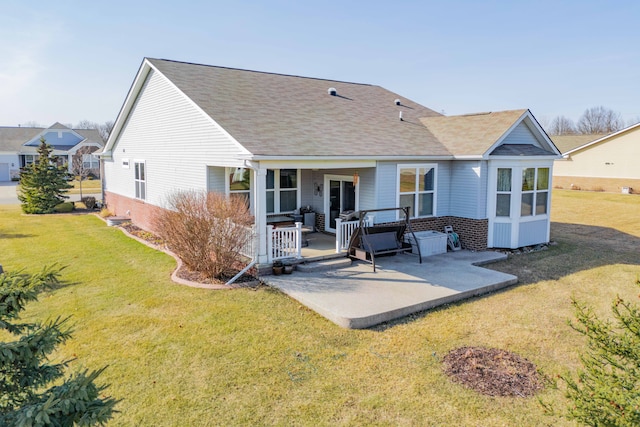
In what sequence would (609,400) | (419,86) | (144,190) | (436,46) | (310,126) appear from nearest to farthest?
(609,400)
(310,126)
(144,190)
(436,46)
(419,86)

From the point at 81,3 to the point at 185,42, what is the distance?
701cm

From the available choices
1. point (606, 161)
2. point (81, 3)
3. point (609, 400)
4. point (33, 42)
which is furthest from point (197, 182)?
point (606, 161)

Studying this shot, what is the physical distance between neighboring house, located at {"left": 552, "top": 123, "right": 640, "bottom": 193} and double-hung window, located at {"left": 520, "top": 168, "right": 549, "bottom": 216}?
2516 cm

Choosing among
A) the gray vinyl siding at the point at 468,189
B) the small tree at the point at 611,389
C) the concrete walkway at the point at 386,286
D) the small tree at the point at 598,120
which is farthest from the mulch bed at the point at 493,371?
the small tree at the point at 598,120

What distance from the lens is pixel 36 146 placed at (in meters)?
48.5

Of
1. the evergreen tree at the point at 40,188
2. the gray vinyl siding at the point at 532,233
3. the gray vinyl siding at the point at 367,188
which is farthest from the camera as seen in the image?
the evergreen tree at the point at 40,188

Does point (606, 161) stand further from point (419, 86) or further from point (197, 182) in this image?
point (197, 182)

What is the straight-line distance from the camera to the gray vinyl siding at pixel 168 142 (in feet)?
39.6

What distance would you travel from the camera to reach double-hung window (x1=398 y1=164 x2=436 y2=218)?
13469 mm

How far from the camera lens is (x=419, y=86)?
28594 mm

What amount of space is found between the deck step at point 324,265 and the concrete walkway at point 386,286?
0.14 metres

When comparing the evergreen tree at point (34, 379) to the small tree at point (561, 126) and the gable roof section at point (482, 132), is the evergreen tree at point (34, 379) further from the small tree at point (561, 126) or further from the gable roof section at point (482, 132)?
the small tree at point (561, 126)

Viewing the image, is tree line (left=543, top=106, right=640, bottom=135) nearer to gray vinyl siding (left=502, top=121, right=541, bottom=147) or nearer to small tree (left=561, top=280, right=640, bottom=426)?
gray vinyl siding (left=502, top=121, right=541, bottom=147)

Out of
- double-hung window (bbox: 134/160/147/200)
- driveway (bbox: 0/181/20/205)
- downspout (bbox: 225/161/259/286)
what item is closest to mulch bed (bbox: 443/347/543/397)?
downspout (bbox: 225/161/259/286)
